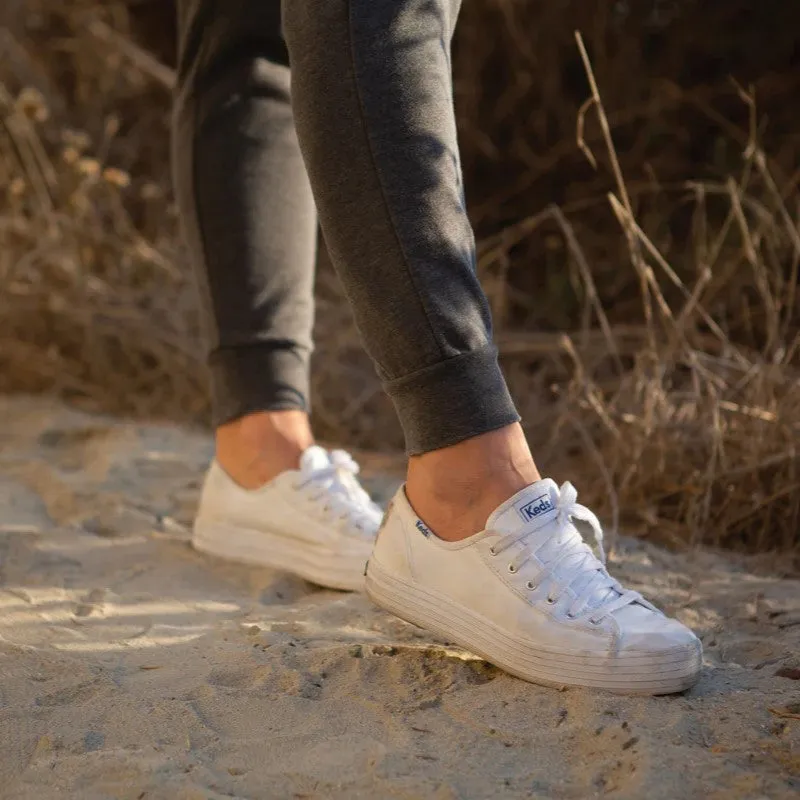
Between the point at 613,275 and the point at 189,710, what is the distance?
1.97 metres

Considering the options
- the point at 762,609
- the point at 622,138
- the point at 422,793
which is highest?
the point at 622,138

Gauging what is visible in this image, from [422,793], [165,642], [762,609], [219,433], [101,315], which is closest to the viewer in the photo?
[422,793]

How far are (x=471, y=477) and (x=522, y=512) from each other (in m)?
0.06

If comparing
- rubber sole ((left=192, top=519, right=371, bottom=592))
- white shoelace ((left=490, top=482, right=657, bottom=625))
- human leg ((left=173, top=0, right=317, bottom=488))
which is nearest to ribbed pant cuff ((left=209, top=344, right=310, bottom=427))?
human leg ((left=173, top=0, right=317, bottom=488))

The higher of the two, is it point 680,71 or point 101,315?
point 680,71

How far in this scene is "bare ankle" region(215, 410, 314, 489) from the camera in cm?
135

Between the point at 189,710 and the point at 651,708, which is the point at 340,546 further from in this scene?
the point at 651,708

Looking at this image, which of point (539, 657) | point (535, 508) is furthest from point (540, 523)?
point (539, 657)

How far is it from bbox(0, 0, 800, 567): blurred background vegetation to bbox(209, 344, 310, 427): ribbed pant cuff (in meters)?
0.48

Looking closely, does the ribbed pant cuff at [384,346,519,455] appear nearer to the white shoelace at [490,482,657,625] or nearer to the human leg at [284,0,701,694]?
the human leg at [284,0,701,694]

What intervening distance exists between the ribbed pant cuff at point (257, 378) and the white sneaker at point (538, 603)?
1.20ft

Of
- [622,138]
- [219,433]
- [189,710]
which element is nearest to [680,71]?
[622,138]

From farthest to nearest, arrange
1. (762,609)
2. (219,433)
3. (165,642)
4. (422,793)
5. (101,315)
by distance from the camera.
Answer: (101,315)
(219,433)
(762,609)
(165,642)
(422,793)

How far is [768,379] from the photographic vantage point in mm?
1546
